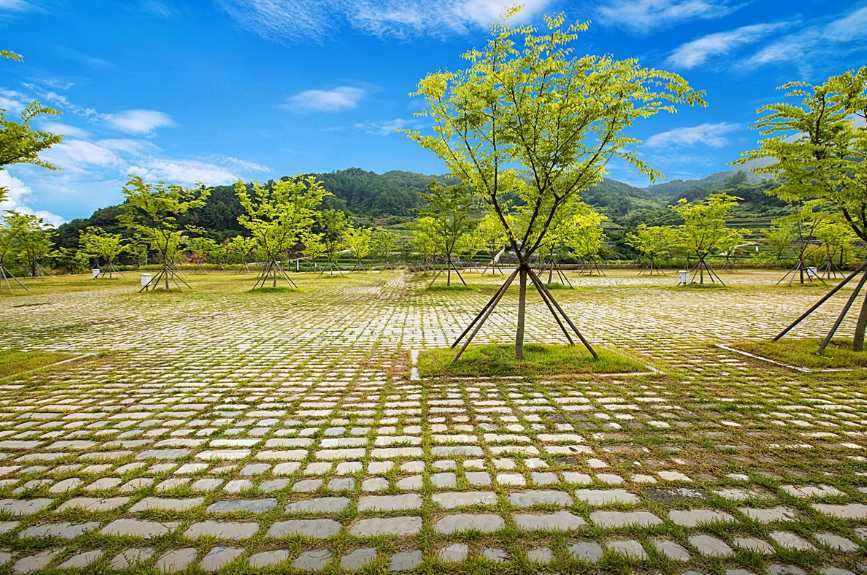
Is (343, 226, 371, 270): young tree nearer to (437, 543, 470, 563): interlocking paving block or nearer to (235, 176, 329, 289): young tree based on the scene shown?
(235, 176, 329, 289): young tree

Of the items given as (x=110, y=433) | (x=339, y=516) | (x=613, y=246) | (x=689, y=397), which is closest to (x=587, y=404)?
(x=689, y=397)

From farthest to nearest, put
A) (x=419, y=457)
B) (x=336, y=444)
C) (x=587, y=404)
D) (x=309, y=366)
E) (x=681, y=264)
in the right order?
1. (x=681, y=264)
2. (x=309, y=366)
3. (x=587, y=404)
4. (x=336, y=444)
5. (x=419, y=457)

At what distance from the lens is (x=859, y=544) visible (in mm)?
2574

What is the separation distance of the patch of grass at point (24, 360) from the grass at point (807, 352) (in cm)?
1263

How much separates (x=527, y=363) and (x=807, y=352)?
16.3ft

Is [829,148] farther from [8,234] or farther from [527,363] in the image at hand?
[8,234]

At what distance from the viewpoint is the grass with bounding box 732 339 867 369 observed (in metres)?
6.68

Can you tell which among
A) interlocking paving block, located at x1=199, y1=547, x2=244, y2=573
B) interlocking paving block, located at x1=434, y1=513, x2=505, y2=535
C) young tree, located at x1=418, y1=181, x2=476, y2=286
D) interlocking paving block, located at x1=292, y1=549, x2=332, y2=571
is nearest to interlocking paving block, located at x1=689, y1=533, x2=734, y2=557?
interlocking paving block, located at x1=434, y1=513, x2=505, y2=535

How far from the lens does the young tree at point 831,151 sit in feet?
22.0

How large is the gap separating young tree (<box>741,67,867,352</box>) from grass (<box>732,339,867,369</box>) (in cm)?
24

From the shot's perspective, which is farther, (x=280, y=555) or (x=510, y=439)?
(x=510, y=439)

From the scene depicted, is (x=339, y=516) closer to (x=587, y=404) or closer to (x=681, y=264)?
(x=587, y=404)

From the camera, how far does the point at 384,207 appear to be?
104 m

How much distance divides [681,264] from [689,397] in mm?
47688
